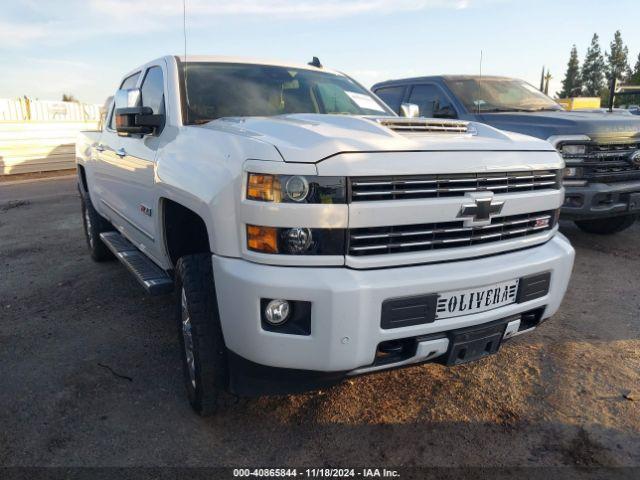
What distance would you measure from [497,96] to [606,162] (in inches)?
68.4

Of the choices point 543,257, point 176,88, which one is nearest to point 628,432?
point 543,257

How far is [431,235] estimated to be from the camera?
7.72ft

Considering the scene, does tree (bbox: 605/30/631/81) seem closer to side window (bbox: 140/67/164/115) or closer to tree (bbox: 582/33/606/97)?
tree (bbox: 582/33/606/97)

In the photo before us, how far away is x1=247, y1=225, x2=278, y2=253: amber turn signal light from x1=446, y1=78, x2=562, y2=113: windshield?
4.90 meters

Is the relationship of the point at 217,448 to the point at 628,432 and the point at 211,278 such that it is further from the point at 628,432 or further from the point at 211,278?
the point at 628,432

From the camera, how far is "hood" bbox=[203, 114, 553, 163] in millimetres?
2209

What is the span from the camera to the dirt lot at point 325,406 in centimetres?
249

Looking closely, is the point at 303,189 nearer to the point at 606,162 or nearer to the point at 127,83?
the point at 127,83

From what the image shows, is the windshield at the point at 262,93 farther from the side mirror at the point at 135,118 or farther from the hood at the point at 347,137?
the hood at the point at 347,137

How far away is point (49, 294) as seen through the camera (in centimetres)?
473

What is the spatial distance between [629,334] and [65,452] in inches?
142

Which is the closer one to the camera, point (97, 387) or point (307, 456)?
point (307, 456)

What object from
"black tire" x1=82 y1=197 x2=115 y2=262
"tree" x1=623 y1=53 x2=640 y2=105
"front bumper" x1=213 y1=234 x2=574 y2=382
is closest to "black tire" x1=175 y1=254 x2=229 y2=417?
"front bumper" x1=213 y1=234 x2=574 y2=382

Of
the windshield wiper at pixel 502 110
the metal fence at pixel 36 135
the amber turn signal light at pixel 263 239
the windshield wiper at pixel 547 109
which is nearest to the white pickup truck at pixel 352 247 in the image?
the amber turn signal light at pixel 263 239
